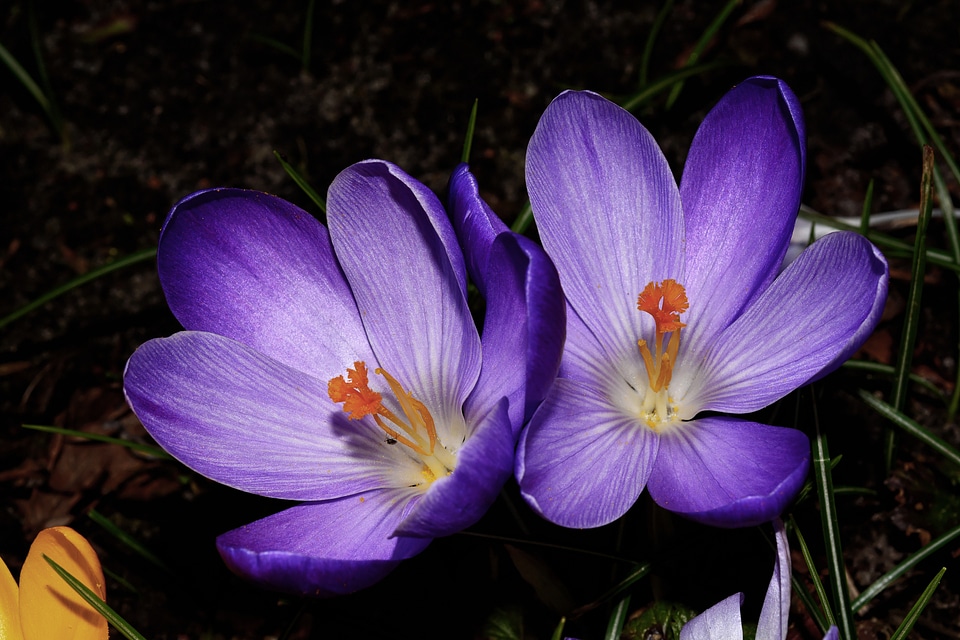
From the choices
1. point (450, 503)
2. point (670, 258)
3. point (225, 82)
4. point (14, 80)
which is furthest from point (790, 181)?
point (14, 80)

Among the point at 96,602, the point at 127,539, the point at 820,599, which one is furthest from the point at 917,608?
the point at 127,539

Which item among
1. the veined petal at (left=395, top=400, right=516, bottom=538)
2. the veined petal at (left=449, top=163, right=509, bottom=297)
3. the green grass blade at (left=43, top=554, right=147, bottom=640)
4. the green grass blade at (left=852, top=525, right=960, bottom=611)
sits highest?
the veined petal at (left=449, top=163, right=509, bottom=297)

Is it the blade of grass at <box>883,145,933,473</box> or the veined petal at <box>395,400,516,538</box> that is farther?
the blade of grass at <box>883,145,933,473</box>

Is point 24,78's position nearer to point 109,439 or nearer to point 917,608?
point 109,439

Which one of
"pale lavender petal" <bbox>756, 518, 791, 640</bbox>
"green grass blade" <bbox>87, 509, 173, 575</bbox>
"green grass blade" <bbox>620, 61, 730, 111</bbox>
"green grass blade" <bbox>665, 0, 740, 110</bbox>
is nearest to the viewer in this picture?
"pale lavender petal" <bbox>756, 518, 791, 640</bbox>

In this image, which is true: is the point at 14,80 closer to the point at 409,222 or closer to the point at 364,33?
the point at 364,33

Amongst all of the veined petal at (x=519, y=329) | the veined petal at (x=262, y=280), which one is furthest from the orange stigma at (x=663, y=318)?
the veined petal at (x=262, y=280)

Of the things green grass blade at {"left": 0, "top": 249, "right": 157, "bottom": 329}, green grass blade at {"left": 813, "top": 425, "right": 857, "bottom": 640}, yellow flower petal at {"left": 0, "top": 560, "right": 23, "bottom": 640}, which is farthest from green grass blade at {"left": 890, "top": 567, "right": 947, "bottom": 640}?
green grass blade at {"left": 0, "top": 249, "right": 157, "bottom": 329}

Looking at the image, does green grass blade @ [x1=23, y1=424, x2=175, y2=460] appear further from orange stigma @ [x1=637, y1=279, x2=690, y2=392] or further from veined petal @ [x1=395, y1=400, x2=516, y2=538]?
orange stigma @ [x1=637, y1=279, x2=690, y2=392]

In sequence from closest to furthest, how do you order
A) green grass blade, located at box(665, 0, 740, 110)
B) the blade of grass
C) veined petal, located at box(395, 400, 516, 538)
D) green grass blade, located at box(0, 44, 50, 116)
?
veined petal, located at box(395, 400, 516, 538), the blade of grass, green grass blade, located at box(665, 0, 740, 110), green grass blade, located at box(0, 44, 50, 116)
